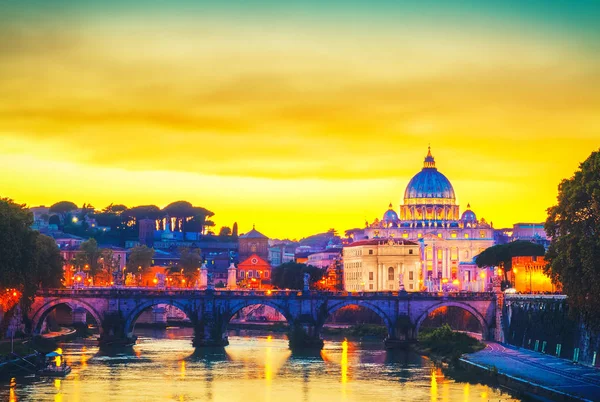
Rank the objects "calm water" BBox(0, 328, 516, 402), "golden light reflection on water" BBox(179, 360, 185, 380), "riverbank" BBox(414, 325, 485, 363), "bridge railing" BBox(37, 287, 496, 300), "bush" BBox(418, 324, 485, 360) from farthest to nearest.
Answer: "bridge railing" BBox(37, 287, 496, 300) → "bush" BBox(418, 324, 485, 360) → "riverbank" BBox(414, 325, 485, 363) → "golden light reflection on water" BBox(179, 360, 185, 380) → "calm water" BBox(0, 328, 516, 402)

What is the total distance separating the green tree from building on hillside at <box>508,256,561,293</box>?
21519mm

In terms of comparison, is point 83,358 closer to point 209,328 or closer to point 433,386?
point 209,328

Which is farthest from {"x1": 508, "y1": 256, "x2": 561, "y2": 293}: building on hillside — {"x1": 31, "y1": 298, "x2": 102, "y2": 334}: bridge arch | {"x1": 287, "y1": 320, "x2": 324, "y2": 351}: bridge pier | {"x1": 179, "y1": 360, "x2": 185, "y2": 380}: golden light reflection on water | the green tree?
{"x1": 179, "y1": 360, "x2": 185, "y2": 380}: golden light reflection on water

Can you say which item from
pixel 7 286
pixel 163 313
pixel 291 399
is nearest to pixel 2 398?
pixel 291 399

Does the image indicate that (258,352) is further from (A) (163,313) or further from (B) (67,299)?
(A) (163,313)

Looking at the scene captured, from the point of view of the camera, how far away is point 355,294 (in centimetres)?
13375

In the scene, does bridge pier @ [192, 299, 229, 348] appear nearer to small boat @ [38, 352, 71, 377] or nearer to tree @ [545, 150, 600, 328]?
small boat @ [38, 352, 71, 377]

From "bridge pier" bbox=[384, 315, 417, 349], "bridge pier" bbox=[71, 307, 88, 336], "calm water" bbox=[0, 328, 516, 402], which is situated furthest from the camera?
"bridge pier" bbox=[71, 307, 88, 336]

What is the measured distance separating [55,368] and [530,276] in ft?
205

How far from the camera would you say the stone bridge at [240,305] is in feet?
427

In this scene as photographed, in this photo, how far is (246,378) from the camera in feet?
331

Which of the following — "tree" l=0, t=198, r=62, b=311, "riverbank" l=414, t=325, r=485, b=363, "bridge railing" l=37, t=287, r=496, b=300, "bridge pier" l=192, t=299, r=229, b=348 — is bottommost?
"riverbank" l=414, t=325, r=485, b=363

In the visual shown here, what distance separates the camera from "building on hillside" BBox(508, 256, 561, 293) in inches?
5645

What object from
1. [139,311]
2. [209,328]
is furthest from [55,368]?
[139,311]
